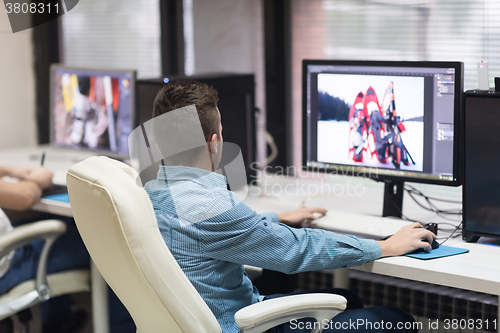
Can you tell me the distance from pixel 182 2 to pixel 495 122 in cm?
194

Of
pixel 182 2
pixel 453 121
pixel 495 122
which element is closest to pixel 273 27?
pixel 182 2

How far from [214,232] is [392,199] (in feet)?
2.54

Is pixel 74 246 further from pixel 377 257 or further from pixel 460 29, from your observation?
pixel 460 29

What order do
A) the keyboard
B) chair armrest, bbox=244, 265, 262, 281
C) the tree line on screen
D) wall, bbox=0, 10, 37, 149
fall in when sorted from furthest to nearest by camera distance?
wall, bbox=0, 10, 37, 149 → the tree line on screen → chair armrest, bbox=244, 265, 262, 281 → the keyboard

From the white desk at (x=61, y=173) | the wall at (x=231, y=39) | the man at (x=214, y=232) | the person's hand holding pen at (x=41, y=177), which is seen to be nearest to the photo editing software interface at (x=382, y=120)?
the man at (x=214, y=232)

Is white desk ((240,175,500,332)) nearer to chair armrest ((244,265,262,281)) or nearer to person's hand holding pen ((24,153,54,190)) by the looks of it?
chair armrest ((244,265,262,281))

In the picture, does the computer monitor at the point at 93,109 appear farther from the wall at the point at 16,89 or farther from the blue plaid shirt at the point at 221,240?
the blue plaid shirt at the point at 221,240

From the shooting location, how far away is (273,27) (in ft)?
8.59

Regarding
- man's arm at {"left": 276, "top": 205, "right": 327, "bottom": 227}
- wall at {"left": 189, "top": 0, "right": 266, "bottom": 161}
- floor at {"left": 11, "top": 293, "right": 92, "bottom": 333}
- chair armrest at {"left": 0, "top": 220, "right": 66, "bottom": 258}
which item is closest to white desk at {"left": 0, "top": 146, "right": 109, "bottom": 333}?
chair armrest at {"left": 0, "top": 220, "right": 66, "bottom": 258}

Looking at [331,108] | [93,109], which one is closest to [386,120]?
[331,108]

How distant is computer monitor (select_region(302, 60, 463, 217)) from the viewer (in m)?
1.65

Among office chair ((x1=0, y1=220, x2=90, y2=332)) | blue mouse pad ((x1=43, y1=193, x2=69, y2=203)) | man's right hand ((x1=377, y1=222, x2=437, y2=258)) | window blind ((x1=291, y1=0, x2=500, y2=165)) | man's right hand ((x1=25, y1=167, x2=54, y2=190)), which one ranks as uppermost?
window blind ((x1=291, y1=0, x2=500, y2=165))

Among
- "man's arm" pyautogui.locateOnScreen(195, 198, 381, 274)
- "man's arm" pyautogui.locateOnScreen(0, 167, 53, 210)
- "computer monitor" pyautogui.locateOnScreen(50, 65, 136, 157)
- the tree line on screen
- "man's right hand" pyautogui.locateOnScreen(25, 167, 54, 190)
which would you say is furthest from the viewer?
"computer monitor" pyautogui.locateOnScreen(50, 65, 136, 157)

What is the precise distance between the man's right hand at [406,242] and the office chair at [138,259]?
26cm
